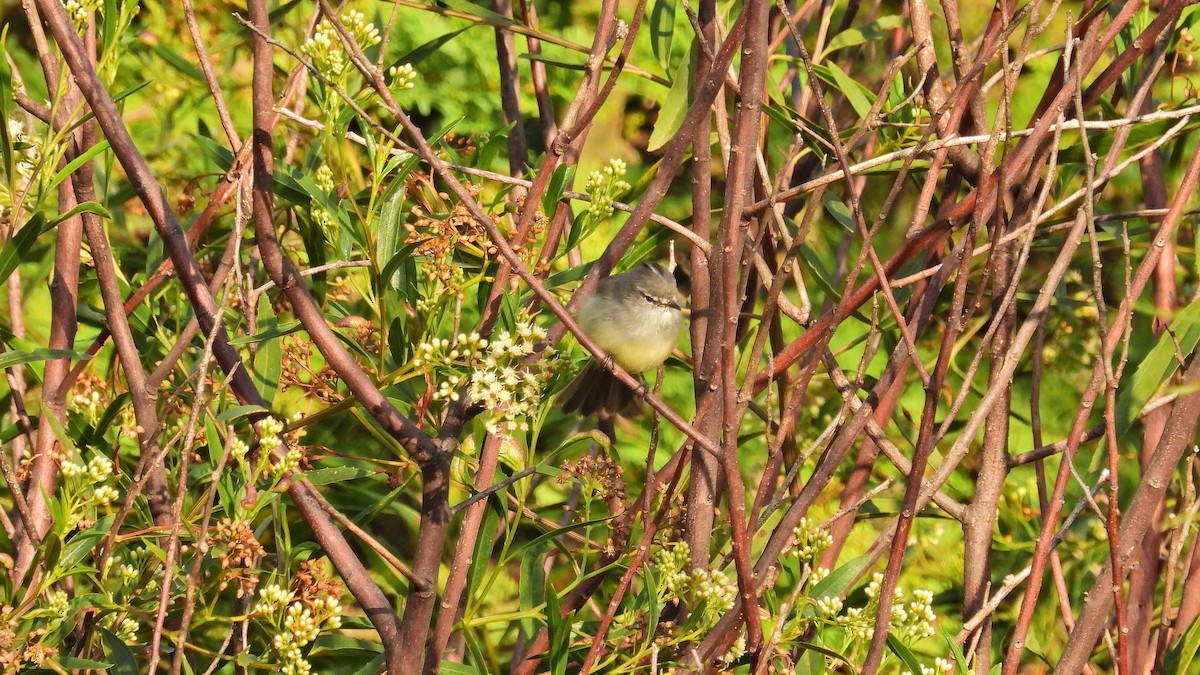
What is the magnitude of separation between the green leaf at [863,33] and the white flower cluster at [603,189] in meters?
0.95

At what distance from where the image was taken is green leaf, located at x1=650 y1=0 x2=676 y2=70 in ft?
9.41

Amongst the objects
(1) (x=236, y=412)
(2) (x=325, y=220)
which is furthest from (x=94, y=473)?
(2) (x=325, y=220)

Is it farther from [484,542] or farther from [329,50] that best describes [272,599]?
[329,50]

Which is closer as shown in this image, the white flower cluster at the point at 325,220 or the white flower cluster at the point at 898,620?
the white flower cluster at the point at 898,620

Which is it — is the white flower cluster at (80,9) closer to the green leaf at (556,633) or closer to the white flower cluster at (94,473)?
the white flower cluster at (94,473)

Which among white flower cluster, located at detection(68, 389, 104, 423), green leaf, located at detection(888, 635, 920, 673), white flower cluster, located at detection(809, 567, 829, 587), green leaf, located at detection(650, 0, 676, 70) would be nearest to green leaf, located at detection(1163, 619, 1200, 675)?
green leaf, located at detection(888, 635, 920, 673)

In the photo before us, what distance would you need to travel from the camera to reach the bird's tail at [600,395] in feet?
9.91

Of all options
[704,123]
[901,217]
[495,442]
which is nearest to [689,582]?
[495,442]

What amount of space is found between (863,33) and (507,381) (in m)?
1.70

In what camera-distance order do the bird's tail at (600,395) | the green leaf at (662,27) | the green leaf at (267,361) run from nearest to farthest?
the green leaf at (267,361)
the green leaf at (662,27)
the bird's tail at (600,395)

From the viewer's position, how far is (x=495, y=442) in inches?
85.7

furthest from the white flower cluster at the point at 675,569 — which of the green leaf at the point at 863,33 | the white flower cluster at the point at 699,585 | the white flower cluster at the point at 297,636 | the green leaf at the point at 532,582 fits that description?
the green leaf at the point at 863,33

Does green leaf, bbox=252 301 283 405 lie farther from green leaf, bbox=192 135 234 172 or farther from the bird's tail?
the bird's tail

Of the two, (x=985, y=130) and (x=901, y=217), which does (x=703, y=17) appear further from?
(x=901, y=217)
